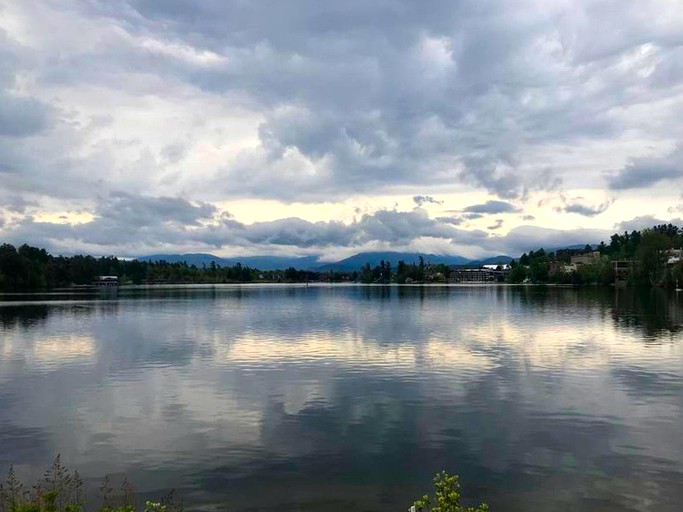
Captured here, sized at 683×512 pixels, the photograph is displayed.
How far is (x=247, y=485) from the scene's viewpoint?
18656 millimetres

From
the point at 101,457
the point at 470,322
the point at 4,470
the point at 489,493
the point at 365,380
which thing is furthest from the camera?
the point at 470,322

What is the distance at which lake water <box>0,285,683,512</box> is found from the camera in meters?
18.6

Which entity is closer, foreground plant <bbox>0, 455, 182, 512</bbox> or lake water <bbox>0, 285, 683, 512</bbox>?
foreground plant <bbox>0, 455, 182, 512</bbox>

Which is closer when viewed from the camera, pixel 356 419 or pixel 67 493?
pixel 67 493

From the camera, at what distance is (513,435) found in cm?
2386

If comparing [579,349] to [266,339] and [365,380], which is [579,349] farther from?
[266,339]

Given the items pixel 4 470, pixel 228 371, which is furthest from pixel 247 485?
pixel 228 371

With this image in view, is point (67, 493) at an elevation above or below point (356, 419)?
below

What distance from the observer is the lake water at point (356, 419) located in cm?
1858

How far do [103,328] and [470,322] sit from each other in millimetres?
45222

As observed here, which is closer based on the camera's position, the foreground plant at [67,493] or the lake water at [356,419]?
the foreground plant at [67,493]

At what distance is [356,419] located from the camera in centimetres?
2656

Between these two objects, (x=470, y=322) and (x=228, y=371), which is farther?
(x=470, y=322)

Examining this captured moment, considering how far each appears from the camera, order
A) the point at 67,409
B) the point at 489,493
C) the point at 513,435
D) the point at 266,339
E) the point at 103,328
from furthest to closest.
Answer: the point at 103,328 < the point at 266,339 < the point at 67,409 < the point at 513,435 < the point at 489,493
